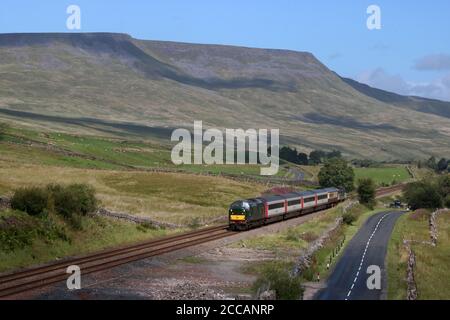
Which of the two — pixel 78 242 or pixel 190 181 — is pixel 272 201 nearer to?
pixel 78 242

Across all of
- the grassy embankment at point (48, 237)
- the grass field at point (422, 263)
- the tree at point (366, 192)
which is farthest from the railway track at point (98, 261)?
the tree at point (366, 192)

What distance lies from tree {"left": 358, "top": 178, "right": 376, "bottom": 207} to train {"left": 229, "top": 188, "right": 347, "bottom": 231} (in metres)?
18.1

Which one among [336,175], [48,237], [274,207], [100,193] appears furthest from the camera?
[336,175]

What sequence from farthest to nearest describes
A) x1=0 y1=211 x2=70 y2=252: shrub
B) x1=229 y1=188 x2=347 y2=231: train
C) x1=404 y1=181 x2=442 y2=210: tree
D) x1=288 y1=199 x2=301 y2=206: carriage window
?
x1=404 y1=181 x2=442 y2=210: tree → x1=288 y1=199 x2=301 y2=206: carriage window → x1=229 y1=188 x2=347 y2=231: train → x1=0 y1=211 x2=70 y2=252: shrub

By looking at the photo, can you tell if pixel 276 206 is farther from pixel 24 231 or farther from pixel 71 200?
pixel 24 231

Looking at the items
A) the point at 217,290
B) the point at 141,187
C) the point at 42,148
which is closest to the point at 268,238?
the point at 217,290

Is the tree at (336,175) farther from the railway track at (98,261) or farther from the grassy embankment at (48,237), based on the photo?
the grassy embankment at (48,237)

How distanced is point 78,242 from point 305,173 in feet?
482

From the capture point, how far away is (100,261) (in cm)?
4359

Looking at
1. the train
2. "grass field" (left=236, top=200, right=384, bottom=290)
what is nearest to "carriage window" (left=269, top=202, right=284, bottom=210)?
→ the train

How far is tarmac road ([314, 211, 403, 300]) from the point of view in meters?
38.3

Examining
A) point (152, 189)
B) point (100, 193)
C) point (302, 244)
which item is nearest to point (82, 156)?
point (152, 189)

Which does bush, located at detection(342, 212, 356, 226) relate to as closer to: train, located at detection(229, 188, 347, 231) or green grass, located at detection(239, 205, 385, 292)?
green grass, located at detection(239, 205, 385, 292)

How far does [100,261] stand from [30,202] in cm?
931
